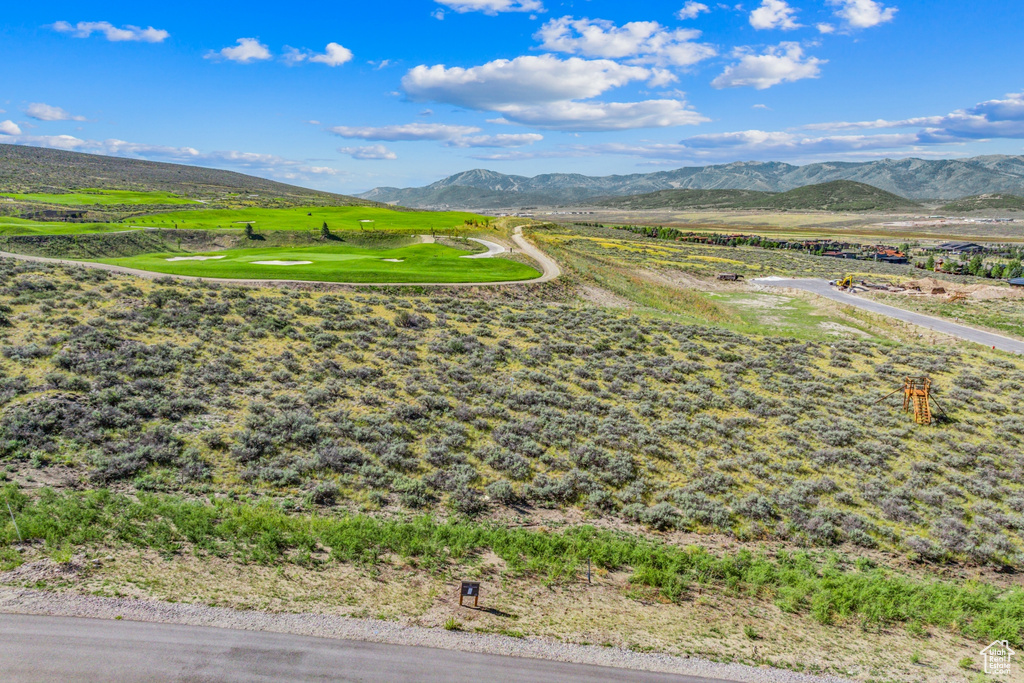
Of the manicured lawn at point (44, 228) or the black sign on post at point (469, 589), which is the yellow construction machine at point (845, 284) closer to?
the black sign on post at point (469, 589)

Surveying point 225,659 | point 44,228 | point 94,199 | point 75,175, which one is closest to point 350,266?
point 225,659

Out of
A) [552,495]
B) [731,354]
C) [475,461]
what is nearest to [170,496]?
[475,461]

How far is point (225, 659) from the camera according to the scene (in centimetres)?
802

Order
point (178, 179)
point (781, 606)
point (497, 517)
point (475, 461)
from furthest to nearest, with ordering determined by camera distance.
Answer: point (178, 179)
point (475, 461)
point (497, 517)
point (781, 606)

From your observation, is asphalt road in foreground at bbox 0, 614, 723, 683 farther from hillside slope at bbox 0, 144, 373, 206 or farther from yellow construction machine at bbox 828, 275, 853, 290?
hillside slope at bbox 0, 144, 373, 206

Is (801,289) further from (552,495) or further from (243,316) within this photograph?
(243,316)

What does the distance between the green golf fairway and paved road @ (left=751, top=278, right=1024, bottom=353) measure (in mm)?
32975

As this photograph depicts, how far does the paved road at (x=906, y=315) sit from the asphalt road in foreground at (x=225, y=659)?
42.3 meters

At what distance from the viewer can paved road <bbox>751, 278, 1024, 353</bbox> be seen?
35.3 m

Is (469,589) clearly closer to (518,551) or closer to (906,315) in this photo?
(518,551)

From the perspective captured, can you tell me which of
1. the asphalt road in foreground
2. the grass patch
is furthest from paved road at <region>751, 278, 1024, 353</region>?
the asphalt road in foreground

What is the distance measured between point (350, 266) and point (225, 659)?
3274 centimetres

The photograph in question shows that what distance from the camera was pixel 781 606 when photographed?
10727mm

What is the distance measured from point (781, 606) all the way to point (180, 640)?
12.1 metres
